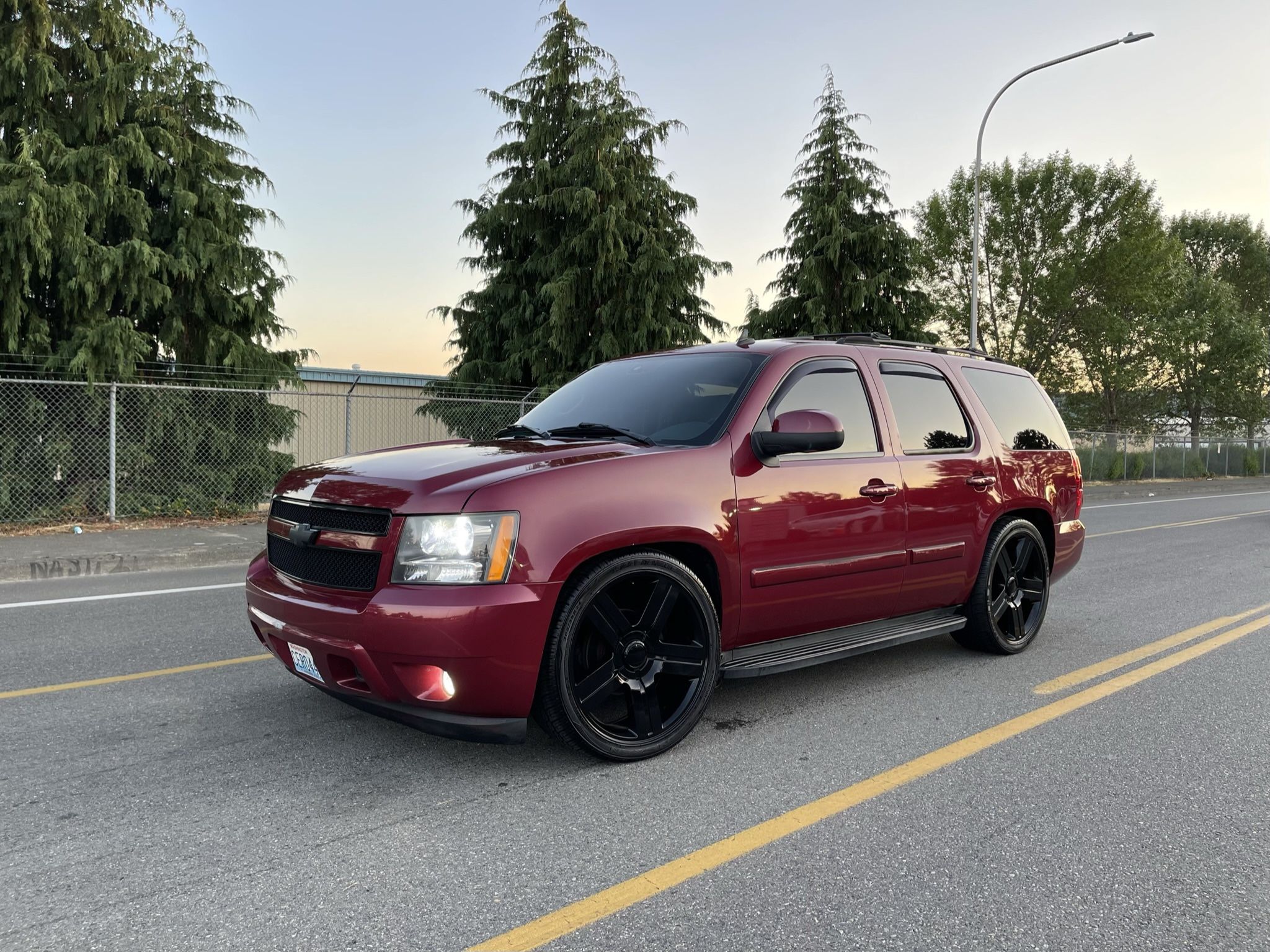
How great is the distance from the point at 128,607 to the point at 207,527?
5.28 meters

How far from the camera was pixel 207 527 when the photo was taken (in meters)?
12.1

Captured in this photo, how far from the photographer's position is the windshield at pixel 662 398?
443cm

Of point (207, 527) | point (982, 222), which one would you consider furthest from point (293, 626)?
point (982, 222)

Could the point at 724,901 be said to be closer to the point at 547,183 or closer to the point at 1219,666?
the point at 1219,666

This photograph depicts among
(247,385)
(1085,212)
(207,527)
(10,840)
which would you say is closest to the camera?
(10,840)

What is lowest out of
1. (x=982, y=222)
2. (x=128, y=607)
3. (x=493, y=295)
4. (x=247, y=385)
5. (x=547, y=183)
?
(x=128, y=607)

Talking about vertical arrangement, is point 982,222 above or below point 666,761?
above

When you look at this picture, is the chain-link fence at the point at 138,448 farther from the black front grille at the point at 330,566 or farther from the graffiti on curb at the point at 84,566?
the black front grille at the point at 330,566

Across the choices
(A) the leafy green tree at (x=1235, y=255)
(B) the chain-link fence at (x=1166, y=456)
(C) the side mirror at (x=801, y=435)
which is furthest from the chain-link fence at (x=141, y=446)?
(A) the leafy green tree at (x=1235, y=255)

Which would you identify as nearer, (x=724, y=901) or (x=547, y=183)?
(x=724, y=901)

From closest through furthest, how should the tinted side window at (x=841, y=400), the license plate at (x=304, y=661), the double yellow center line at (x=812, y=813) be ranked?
the double yellow center line at (x=812, y=813)
the license plate at (x=304, y=661)
the tinted side window at (x=841, y=400)

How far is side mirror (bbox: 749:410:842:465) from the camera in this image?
4.15m

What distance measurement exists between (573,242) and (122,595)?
13555mm

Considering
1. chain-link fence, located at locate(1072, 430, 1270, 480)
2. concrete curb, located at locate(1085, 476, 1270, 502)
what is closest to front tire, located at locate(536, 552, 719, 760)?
concrete curb, located at locate(1085, 476, 1270, 502)
